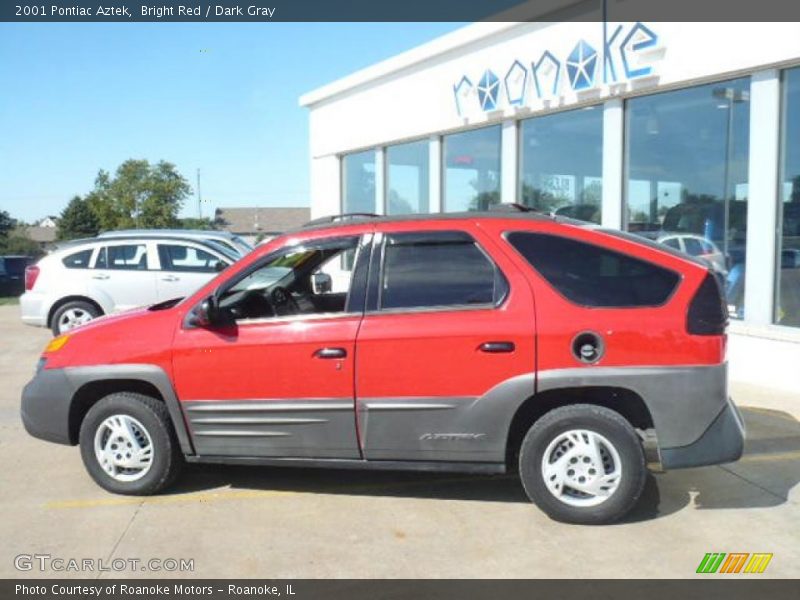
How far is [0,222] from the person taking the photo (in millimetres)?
86438

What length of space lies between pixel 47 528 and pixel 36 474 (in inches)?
45.9

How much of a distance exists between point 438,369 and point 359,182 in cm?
1281

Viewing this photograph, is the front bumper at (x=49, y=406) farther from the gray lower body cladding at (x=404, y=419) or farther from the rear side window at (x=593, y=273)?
the rear side window at (x=593, y=273)

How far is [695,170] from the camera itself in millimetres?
9125

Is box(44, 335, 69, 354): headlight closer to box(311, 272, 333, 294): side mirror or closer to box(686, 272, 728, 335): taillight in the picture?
box(311, 272, 333, 294): side mirror

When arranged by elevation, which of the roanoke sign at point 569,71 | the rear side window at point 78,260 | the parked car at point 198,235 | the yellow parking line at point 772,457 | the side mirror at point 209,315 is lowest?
the yellow parking line at point 772,457

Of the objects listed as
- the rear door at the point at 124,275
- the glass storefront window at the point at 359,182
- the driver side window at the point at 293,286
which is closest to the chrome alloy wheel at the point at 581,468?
the driver side window at the point at 293,286

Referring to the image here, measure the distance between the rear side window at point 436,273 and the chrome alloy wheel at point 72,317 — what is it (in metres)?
7.59

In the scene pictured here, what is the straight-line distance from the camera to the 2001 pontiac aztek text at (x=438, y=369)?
414 centimetres

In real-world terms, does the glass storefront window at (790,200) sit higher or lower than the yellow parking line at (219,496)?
higher

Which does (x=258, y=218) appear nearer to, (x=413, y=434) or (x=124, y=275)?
(x=124, y=275)

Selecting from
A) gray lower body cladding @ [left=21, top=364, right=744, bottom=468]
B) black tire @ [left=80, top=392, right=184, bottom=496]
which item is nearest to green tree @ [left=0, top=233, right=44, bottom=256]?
black tire @ [left=80, top=392, right=184, bottom=496]

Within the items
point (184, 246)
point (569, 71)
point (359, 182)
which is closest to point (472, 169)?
point (569, 71)

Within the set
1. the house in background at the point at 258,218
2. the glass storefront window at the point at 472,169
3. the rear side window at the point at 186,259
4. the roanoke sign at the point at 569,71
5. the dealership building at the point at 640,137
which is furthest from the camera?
the house in background at the point at 258,218
